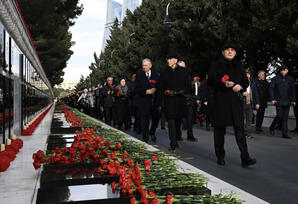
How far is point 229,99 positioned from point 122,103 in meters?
8.63

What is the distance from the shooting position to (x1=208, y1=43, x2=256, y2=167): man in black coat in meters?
6.27

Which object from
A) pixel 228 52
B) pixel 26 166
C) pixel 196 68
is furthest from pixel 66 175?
pixel 196 68

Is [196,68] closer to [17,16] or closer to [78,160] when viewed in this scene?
[17,16]

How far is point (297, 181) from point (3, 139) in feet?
15.2

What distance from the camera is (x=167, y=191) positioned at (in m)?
3.48

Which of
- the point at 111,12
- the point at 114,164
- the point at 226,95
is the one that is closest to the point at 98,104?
the point at 226,95

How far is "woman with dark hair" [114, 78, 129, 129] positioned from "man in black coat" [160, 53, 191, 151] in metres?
6.32

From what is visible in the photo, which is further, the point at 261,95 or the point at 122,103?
the point at 122,103

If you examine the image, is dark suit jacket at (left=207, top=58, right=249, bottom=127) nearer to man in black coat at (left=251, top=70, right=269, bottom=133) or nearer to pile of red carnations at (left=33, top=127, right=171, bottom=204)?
pile of red carnations at (left=33, top=127, right=171, bottom=204)

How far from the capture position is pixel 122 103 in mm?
14641

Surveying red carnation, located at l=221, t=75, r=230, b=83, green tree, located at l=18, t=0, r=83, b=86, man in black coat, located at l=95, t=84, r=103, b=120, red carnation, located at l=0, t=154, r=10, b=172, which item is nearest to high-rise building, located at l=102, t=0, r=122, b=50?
green tree, located at l=18, t=0, r=83, b=86

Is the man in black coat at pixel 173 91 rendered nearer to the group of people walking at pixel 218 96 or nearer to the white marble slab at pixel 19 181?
the group of people walking at pixel 218 96

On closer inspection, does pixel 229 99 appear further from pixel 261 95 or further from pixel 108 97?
pixel 108 97

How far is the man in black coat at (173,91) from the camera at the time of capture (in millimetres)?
7953
